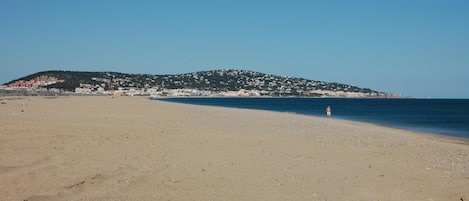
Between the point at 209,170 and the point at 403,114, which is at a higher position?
the point at 209,170

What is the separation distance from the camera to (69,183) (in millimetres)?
7535

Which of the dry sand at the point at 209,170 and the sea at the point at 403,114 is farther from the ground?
the dry sand at the point at 209,170

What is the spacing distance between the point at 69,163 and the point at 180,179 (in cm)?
251

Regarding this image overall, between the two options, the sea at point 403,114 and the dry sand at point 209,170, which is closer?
the dry sand at point 209,170

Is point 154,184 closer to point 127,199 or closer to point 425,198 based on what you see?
point 127,199

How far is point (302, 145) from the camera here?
557 inches

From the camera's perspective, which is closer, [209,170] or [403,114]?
[209,170]

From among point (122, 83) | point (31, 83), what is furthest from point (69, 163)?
point (122, 83)

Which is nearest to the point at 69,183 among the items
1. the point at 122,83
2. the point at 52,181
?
the point at 52,181

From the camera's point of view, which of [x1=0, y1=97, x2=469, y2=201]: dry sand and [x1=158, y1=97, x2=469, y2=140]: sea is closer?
[x1=0, y1=97, x2=469, y2=201]: dry sand

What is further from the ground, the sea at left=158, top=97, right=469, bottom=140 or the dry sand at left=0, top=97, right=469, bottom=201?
the dry sand at left=0, top=97, right=469, bottom=201

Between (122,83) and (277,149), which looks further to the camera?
(122,83)

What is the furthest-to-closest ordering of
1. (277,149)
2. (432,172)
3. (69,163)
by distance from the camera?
(277,149) < (432,172) < (69,163)

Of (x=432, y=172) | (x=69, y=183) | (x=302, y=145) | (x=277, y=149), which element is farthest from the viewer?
(x=302, y=145)
